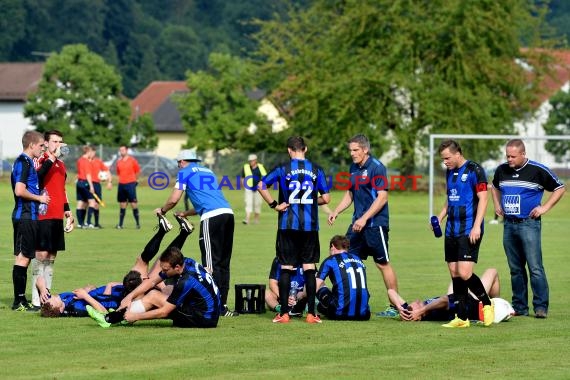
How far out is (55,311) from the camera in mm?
13547

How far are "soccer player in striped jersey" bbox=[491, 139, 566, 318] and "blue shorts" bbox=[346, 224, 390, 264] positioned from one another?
1338 mm

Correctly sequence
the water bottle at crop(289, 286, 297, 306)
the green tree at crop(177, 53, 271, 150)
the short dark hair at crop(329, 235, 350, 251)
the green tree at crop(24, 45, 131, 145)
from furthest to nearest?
the green tree at crop(177, 53, 271, 150), the green tree at crop(24, 45, 131, 145), the water bottle at crop(289, 286, 297, 306), the short dark hair at crop(329, 235, 350, 251)

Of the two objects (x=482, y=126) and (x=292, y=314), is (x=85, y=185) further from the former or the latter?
(x=482, y=126)

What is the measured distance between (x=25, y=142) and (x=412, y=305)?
14.6ft

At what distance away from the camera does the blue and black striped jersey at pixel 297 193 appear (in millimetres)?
13609

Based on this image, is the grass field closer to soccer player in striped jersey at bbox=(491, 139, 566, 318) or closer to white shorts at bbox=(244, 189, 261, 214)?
soccer player in striped jersey at bbox=(491, 139, 566, 318)

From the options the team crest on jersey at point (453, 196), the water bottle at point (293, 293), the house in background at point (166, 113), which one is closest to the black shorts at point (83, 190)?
the water bottle at point (293, 293)

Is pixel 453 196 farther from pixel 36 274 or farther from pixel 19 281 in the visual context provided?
pixel 19 281

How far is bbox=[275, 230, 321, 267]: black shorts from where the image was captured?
44.7ft

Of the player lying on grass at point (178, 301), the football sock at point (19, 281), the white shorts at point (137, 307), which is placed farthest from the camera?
the football sock at point (19, 281)

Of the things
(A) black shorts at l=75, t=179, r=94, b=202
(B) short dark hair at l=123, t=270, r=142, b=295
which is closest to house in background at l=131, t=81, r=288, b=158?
(A) black shorts at l=75, t=179, r=94, b=202

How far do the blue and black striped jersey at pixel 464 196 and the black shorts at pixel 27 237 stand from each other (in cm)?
441

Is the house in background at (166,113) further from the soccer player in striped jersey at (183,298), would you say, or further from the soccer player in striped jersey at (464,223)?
the soccer player in striped jersey at (183,298)

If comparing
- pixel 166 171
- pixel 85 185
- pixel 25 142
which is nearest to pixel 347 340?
pixel 25 142
